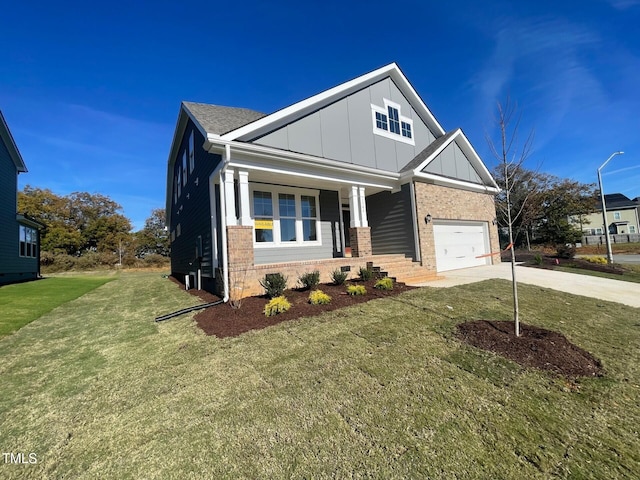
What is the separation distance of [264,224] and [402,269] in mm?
4752

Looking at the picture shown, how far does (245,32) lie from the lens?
1144 centimetres

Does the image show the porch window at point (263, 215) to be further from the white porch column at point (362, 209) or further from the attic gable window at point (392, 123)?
the attic gable window at point (392, 123)

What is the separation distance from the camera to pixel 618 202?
1879 inches

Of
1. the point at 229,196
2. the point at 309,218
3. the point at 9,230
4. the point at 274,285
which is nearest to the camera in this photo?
the point at 274,285

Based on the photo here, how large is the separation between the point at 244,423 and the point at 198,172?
33.8 ft

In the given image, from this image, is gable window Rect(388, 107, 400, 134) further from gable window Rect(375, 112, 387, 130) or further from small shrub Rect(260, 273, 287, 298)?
small shrub Rect(260, 273, 287, 298)

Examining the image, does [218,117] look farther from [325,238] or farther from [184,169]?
[325,238]

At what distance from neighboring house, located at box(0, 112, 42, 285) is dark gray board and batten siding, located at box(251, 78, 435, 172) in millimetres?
17198

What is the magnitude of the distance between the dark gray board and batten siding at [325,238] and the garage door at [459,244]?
3.93 metres

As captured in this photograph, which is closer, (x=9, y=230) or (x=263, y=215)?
(x=263, y=215)

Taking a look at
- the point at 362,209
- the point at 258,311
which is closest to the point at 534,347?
the point at 258,311

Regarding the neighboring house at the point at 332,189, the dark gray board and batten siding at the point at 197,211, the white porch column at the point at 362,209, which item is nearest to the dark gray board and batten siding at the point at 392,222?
the neighboring house at the point at 332,189

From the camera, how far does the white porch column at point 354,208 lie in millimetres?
10258

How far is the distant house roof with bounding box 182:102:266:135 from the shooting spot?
28.0 feet
